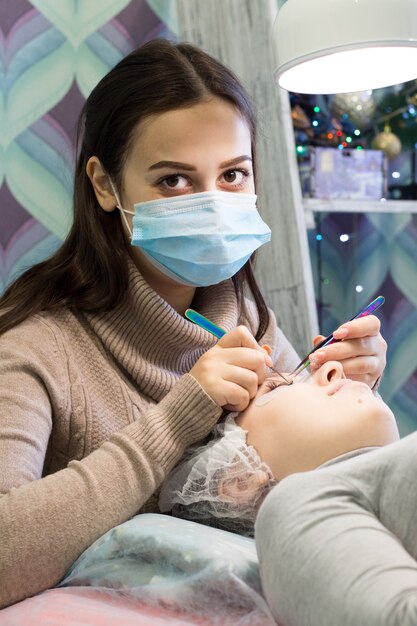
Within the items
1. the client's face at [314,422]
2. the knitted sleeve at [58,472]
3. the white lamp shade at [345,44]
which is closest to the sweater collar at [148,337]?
the knitted sleeve at [58,472]

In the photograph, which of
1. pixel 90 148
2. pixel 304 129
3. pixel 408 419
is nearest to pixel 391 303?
pixel 408 419

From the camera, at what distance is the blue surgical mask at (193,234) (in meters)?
1.65

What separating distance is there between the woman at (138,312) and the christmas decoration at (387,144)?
1.35 meters

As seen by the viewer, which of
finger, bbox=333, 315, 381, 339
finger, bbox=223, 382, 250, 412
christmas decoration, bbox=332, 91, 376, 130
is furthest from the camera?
christmas decoration, bbox=332, 91, 376, 130

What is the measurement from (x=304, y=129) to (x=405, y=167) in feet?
1.83

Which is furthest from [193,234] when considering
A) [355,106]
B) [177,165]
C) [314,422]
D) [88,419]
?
[355,106]

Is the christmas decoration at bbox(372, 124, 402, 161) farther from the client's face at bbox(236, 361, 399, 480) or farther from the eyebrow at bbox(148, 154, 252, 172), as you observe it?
the client's face at bbox(236, 361, 399, 480)

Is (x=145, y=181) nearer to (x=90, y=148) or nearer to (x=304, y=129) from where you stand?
(x=90, y=148)

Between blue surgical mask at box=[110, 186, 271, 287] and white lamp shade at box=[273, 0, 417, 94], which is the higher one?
white lamp shade at box=[273, 0, 417, 94]

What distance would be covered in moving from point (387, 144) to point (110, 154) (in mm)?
1609

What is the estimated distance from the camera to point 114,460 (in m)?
1.33

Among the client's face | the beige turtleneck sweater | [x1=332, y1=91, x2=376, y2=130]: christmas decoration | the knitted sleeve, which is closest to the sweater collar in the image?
the beige turtleneck sweater

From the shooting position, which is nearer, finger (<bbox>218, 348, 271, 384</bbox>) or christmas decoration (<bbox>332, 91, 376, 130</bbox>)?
finger (<bbox>218, 348, 271, 384</bbox>)

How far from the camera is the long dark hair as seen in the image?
5.42ft
